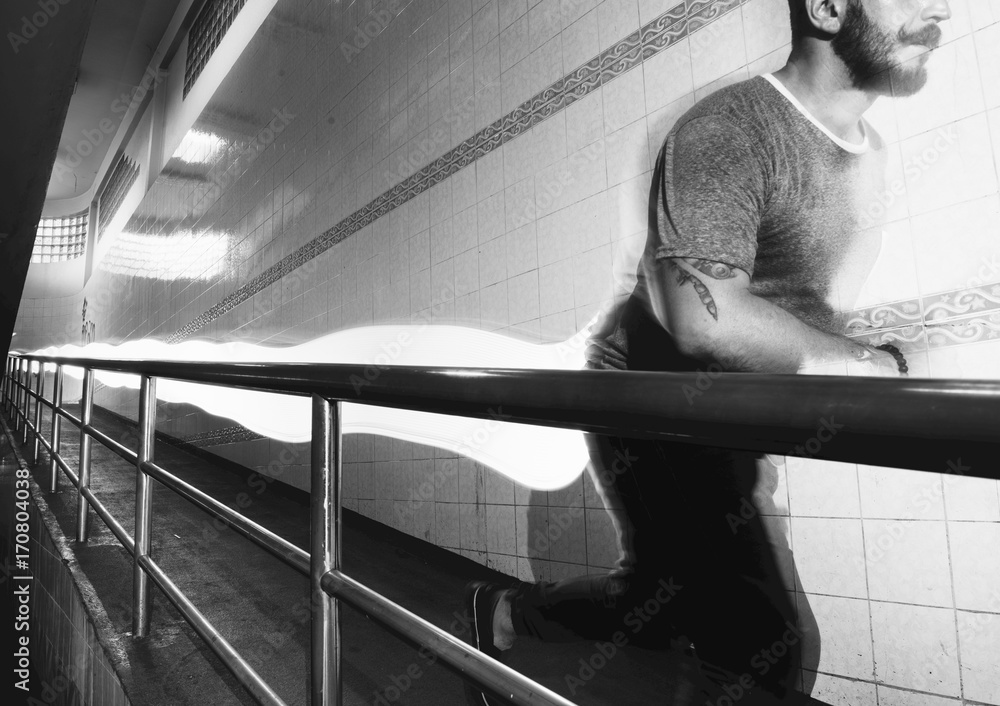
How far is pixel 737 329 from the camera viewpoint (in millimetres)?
1850

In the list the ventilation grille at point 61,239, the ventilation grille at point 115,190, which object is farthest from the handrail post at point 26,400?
the ventilation grille at point 61,239

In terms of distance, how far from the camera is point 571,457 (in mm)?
2713

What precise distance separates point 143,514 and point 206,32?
737cm

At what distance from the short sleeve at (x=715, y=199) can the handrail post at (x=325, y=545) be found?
1235 millimetres

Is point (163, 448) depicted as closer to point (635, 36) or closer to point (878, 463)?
point (635, 36)

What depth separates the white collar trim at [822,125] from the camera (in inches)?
73.9

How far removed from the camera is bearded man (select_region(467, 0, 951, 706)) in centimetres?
156

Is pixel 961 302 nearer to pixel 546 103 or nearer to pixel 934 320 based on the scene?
pixel 934 320
